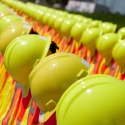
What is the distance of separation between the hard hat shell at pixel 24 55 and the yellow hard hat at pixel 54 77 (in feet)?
2.10

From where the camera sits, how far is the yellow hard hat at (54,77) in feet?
9.91

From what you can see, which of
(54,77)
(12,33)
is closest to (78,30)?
(12,33)

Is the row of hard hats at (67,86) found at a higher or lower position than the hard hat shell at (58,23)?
higher

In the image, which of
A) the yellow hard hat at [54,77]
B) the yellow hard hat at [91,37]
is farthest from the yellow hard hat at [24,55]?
the yellow hard hat at [91,37]

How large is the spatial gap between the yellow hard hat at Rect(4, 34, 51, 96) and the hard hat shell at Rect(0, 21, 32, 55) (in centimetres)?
70

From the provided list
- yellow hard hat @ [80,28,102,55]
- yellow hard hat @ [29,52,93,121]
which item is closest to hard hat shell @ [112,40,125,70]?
yellow hard hat @ [80,28,102,55]

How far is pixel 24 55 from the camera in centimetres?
385

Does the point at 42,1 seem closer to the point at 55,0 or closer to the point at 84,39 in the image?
the point at 55,0

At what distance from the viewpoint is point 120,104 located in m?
2.36

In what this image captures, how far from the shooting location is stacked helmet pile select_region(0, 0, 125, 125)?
2375 millimetres

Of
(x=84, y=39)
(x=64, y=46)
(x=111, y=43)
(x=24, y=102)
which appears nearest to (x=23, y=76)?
(x=24, y=102)

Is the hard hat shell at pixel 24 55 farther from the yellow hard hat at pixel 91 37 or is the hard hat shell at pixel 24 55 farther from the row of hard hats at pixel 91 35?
the yellow hard hat at pixel 91 37

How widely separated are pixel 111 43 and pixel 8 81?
4.96ft

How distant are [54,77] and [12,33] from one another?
6.68 ft
